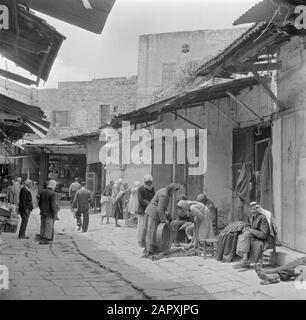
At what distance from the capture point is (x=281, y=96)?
8578mm

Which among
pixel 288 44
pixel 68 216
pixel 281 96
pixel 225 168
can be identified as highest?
pixel 288 44

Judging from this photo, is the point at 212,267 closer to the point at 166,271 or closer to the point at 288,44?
the point at 166,271

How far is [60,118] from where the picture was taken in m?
36.4

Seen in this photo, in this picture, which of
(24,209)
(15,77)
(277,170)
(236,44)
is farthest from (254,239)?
(24,209)

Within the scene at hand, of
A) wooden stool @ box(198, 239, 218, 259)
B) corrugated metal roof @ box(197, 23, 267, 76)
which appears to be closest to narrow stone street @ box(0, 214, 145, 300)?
wooden stool @ box(198, 239, 218, 259)

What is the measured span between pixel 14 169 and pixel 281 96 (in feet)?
83.6

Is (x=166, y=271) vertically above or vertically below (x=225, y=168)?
below

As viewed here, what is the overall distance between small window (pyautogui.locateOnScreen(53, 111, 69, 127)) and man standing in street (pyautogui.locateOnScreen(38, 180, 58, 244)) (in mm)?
25476

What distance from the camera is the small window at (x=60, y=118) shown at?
36.2m

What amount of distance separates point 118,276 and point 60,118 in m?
30.0

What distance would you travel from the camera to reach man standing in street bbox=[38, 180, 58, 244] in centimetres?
1120
